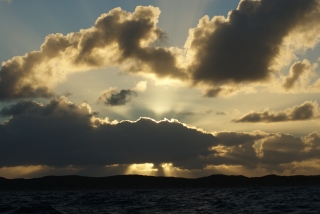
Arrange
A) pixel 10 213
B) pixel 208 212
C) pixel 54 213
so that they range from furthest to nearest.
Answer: pixel 208 212 < pixel 54 213 < pixel 10 213

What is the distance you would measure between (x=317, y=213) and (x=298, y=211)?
3463mm

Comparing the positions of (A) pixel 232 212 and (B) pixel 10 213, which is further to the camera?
(A) pixel 232 212

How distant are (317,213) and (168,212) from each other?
21002 millimetres

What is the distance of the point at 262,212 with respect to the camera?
58938 mm

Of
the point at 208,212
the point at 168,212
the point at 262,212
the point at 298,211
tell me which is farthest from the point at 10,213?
the point at 298,211

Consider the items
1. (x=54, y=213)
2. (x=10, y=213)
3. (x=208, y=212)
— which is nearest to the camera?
(x=10, y=213)

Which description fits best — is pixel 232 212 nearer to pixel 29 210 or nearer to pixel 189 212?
pixel 189 212

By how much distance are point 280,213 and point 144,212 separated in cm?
1924

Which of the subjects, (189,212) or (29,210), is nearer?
(29,210)

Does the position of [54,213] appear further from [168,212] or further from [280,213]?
[280,213]

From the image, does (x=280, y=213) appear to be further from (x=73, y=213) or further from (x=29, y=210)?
(x=29, y=210)

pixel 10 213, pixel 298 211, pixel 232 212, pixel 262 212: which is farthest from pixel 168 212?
pixel 10 213

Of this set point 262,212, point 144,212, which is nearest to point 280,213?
point 262,212

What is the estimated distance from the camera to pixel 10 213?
52.8 metres
